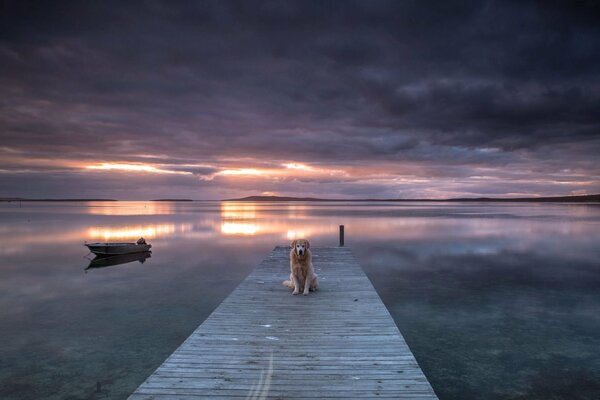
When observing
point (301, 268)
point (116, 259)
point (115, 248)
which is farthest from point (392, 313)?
point (115, 248)

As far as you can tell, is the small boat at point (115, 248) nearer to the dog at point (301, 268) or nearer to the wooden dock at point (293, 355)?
the wooden dock at point (293, 355)

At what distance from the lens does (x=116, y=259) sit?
23.4 m

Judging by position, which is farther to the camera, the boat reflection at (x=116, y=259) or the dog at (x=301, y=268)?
the boat reflection at (x=116, y=259)

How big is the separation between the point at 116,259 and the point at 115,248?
69cm

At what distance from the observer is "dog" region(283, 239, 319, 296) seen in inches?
357

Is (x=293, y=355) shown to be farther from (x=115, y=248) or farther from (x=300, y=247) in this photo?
(x=115, y=248)

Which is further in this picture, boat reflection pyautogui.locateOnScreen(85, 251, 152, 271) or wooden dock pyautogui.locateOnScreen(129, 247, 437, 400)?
boat reflection pyautogui.locateOnScreen(85, 251, 152, 271)

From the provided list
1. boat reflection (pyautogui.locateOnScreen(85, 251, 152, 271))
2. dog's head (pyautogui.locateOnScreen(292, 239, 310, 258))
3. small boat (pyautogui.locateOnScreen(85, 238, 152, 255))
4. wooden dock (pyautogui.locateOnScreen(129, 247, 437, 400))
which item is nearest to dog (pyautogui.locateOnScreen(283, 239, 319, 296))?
dog's head (pyautogui.locateOnScreen(292, 239, 310, 258))

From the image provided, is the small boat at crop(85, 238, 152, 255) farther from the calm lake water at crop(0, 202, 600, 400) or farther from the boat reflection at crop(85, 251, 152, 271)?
the calm lake water at crop(0, 202, 600, 400)

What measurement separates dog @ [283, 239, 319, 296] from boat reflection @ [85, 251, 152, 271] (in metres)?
15.5

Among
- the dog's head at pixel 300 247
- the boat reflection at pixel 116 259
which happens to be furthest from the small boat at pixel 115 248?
the dog's head at pixel 300 247

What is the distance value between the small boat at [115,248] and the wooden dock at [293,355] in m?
17.0

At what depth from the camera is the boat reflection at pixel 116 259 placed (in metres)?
21.4

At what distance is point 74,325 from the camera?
11000 mm
